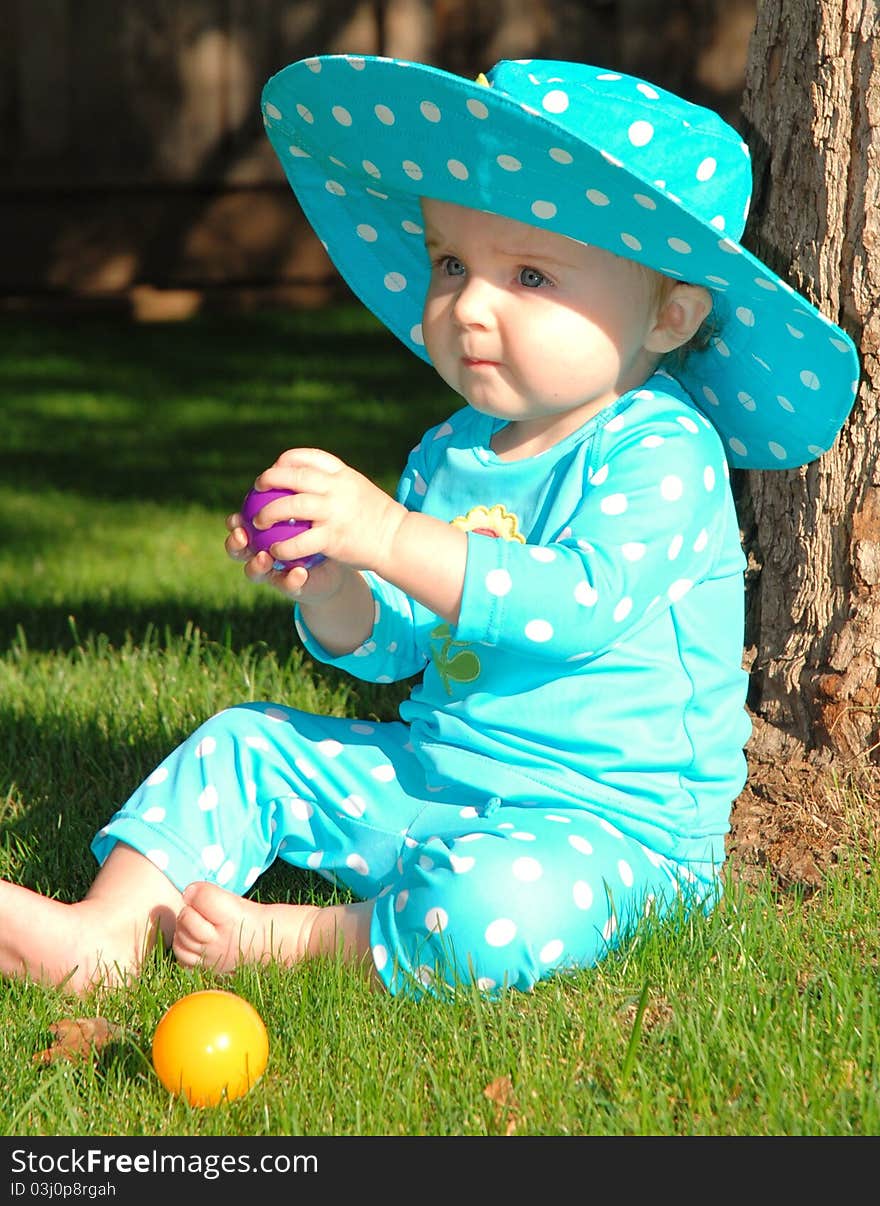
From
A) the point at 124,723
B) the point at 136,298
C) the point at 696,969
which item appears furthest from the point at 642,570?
the point at 136,298

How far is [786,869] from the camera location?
2.84 meters

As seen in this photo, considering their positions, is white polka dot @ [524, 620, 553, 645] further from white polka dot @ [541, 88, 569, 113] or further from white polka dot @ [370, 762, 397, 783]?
white polka dot @ [541, 88, 569, 113]

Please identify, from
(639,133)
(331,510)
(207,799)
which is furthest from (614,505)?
(207,799)

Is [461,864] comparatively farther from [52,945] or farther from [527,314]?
[527,314]

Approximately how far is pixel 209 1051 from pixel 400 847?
25.7 inches

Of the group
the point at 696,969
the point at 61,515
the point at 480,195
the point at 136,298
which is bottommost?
the point at 136,298

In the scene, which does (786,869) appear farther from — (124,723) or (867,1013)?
(124,723)

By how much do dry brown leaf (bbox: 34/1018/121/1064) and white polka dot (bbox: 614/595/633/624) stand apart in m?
0.97

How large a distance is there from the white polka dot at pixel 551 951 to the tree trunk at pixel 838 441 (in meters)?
0.81

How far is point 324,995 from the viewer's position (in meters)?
2.43

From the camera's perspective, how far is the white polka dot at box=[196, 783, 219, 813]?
277cm

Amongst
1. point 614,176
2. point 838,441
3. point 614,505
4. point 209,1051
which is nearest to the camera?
point 209,1051

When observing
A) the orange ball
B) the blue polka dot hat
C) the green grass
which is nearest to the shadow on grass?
the green grass
